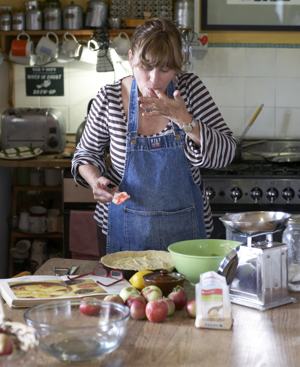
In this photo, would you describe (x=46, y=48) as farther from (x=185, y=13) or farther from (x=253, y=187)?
(x=253, y=187)

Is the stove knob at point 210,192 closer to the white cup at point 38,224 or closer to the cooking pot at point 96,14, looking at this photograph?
the white cup at point 38,224

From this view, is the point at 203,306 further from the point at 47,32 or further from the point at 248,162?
the point at 47,32

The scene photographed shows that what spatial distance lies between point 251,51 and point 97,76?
0.99 meters

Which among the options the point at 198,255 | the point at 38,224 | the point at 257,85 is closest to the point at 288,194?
the point at 257,85

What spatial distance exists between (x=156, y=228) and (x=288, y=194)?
1.65m

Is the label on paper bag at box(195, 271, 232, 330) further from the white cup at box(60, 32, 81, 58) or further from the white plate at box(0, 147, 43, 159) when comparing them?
the white cup at box(60, 32, 81, 58)

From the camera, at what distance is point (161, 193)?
8.47ft

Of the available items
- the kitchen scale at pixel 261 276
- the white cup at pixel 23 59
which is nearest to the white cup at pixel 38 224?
the white cup at pixel 23 59

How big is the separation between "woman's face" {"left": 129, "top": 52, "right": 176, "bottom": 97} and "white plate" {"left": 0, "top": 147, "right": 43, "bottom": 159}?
1.99m

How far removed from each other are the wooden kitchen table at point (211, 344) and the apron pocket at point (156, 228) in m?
0.65

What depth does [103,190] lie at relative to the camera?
2.46 meters

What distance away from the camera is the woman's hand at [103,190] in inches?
96.7

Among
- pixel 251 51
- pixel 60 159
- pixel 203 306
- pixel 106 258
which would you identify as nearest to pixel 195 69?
pixel 251 51

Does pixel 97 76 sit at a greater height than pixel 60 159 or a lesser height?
greater
